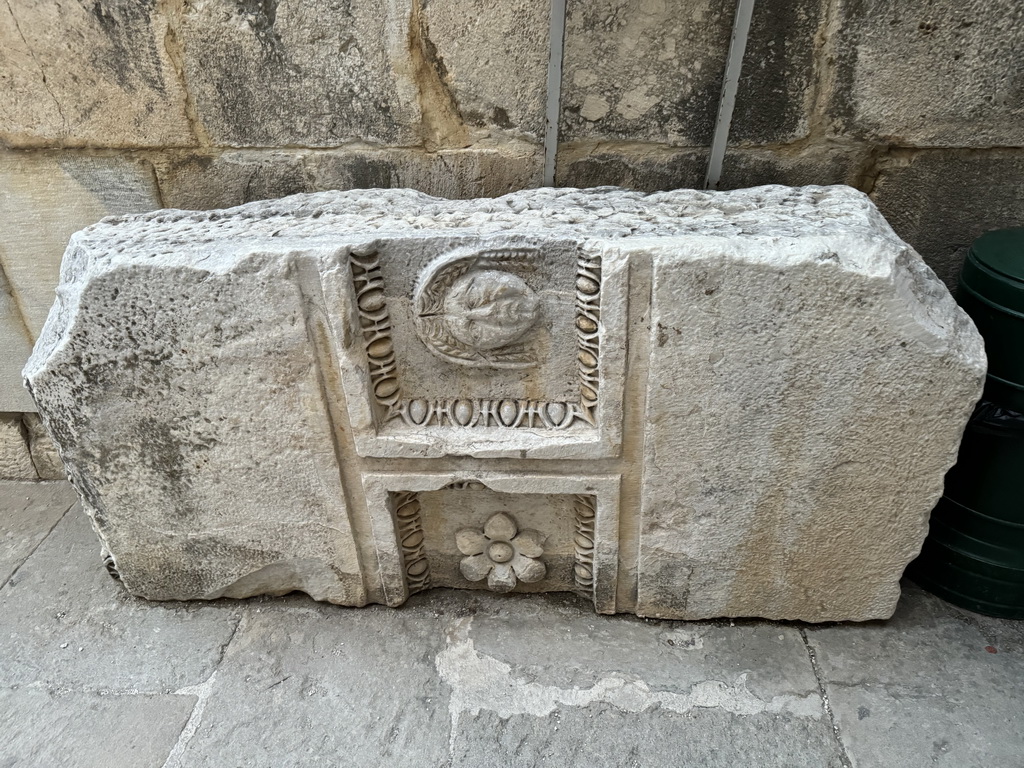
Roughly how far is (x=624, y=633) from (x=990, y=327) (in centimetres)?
125

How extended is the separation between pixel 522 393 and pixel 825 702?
111 centimetres

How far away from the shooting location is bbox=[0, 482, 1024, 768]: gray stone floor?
1770mm

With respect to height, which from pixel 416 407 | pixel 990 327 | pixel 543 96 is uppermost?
pixel 543 96

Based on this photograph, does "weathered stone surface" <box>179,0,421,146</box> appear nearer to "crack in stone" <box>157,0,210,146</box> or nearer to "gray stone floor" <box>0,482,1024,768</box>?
"crack in stone" <box>157,0,210,146</box>

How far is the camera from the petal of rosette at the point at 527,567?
2092 mm

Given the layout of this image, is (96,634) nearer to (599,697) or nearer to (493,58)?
(599,697)

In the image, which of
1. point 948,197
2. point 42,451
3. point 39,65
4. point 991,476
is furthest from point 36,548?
point 948,197

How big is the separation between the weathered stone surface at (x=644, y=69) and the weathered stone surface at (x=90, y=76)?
3.76 ft

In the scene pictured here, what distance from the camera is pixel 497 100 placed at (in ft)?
6.77

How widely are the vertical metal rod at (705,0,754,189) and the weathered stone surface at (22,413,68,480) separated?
259cm

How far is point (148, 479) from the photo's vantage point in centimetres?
196

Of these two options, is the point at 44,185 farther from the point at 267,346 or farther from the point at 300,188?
the point at 267,346

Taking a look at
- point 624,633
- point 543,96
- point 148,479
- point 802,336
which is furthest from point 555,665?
point 543,96

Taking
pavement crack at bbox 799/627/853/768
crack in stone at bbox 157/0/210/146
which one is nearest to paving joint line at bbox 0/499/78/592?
crack in stone at bbox 157/0/210/146
